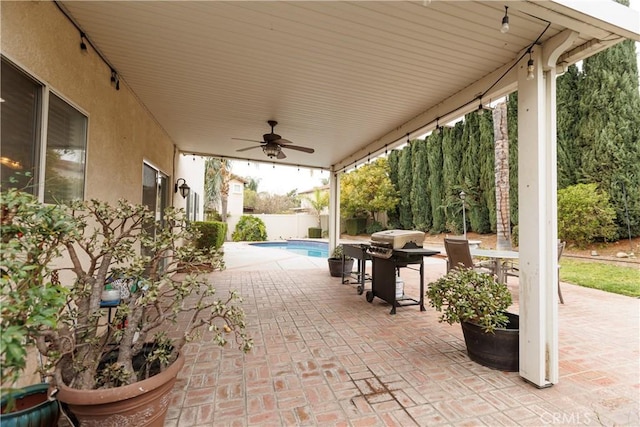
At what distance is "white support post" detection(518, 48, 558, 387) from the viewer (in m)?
2.38

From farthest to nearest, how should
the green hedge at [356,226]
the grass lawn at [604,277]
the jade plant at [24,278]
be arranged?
the green hedge at [356,226]
the grass lawn at [604,277]
the jade plant at [24,278]

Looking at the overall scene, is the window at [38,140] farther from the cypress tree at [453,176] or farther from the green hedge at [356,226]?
the green hedge at [356,226]

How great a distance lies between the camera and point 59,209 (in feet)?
4.84

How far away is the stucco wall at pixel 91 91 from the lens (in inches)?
75.1

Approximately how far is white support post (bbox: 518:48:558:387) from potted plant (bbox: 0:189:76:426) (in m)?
3.16

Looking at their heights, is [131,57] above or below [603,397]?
above

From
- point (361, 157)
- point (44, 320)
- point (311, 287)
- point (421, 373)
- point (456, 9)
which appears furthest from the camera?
point (361, 157)

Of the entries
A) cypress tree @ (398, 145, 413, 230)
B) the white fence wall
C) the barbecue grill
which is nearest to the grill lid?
the barbecue grill

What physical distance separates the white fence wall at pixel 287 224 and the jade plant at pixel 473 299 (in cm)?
1628

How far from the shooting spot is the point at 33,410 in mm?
1532

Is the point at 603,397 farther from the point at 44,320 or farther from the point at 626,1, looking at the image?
the point at 626,1

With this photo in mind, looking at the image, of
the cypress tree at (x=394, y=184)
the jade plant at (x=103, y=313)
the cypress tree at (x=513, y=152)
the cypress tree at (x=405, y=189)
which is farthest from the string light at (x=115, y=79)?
the cypress tree at (x=394, y=184)

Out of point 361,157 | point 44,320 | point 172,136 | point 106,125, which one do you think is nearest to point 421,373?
point 44,320

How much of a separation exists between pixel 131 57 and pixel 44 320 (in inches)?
111
